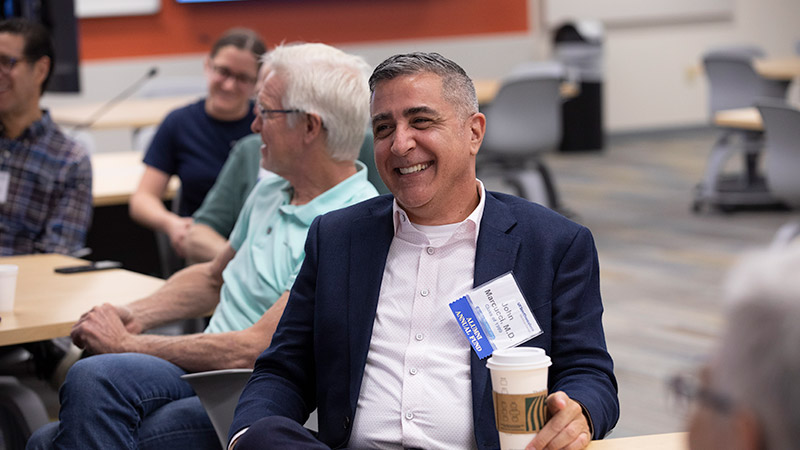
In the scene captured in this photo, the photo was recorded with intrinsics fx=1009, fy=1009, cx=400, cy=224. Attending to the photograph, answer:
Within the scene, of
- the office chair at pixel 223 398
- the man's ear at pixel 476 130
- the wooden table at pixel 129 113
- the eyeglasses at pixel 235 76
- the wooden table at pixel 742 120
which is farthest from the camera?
the wooden table at pixel 742 120

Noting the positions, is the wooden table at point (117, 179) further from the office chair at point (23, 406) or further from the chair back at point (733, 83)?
the chair back at point (733, 83)

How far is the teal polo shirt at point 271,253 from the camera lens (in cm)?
234

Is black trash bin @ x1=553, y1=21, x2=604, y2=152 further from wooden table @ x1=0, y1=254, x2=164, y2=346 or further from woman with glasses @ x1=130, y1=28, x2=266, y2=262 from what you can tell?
wooden table @ x1=0, y1=254, x2=164, y2=346

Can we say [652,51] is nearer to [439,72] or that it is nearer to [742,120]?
[742,120]

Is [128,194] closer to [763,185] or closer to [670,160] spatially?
[763,185]

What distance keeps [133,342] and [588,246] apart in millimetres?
1129

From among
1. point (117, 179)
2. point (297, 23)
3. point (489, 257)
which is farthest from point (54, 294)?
point (297, 23)

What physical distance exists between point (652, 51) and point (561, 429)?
11.3 m

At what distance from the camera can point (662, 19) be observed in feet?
39.9

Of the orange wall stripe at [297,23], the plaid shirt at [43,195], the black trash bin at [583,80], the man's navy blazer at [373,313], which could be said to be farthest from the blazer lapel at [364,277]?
the black trash bin at [583,80]

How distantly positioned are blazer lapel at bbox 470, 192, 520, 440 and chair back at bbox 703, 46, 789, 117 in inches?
251

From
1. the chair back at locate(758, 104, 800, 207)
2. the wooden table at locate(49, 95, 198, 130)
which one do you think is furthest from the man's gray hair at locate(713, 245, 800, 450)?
the wooden table at locate(49, 95, 198, 130)

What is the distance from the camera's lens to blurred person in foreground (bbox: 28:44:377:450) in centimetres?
210

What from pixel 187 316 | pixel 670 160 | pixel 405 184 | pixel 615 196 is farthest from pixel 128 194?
pixel 670 160
